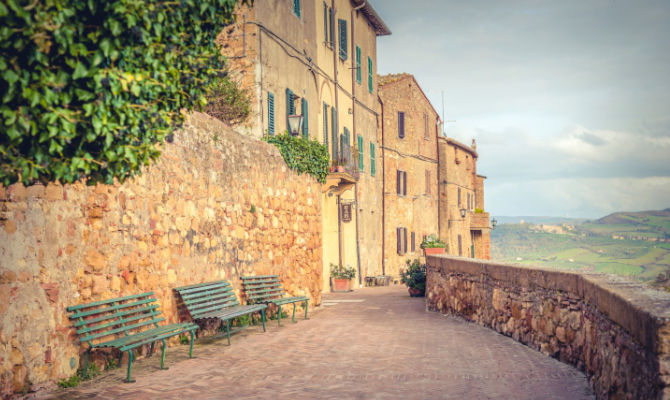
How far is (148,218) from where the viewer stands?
7398mm

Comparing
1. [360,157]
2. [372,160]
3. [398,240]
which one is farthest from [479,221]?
[360,157]

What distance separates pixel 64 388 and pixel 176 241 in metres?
2.79

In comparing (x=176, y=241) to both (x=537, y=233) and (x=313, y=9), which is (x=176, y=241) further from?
(x=537, y=233)

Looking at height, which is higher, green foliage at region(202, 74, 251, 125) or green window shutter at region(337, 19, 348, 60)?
green window shutter at region(337, 19, 348, 60)

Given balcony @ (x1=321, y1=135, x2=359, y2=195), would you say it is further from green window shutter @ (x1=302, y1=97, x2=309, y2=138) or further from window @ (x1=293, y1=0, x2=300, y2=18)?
window @ (x1=293, y1=0, x2=300, y2=18)

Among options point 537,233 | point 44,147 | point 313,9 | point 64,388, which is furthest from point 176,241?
point 537,233

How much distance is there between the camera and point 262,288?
10.9 m

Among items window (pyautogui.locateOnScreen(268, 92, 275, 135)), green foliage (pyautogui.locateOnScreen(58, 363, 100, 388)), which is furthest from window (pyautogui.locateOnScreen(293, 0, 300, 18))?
green foliage (pyautogui.locateOnScreen(58, 363, 100, 388))

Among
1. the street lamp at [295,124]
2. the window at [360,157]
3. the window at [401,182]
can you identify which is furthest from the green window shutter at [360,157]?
the street lamp at [295,124]

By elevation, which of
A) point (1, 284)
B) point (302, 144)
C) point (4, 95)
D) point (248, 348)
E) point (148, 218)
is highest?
point (302, 144)

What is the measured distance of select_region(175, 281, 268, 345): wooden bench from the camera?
26.3ft

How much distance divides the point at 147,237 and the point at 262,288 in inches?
150

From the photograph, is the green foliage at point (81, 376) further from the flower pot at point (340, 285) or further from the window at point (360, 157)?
the window at point (360, 157)

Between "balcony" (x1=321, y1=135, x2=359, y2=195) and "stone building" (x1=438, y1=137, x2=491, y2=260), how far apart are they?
43.7 feet
